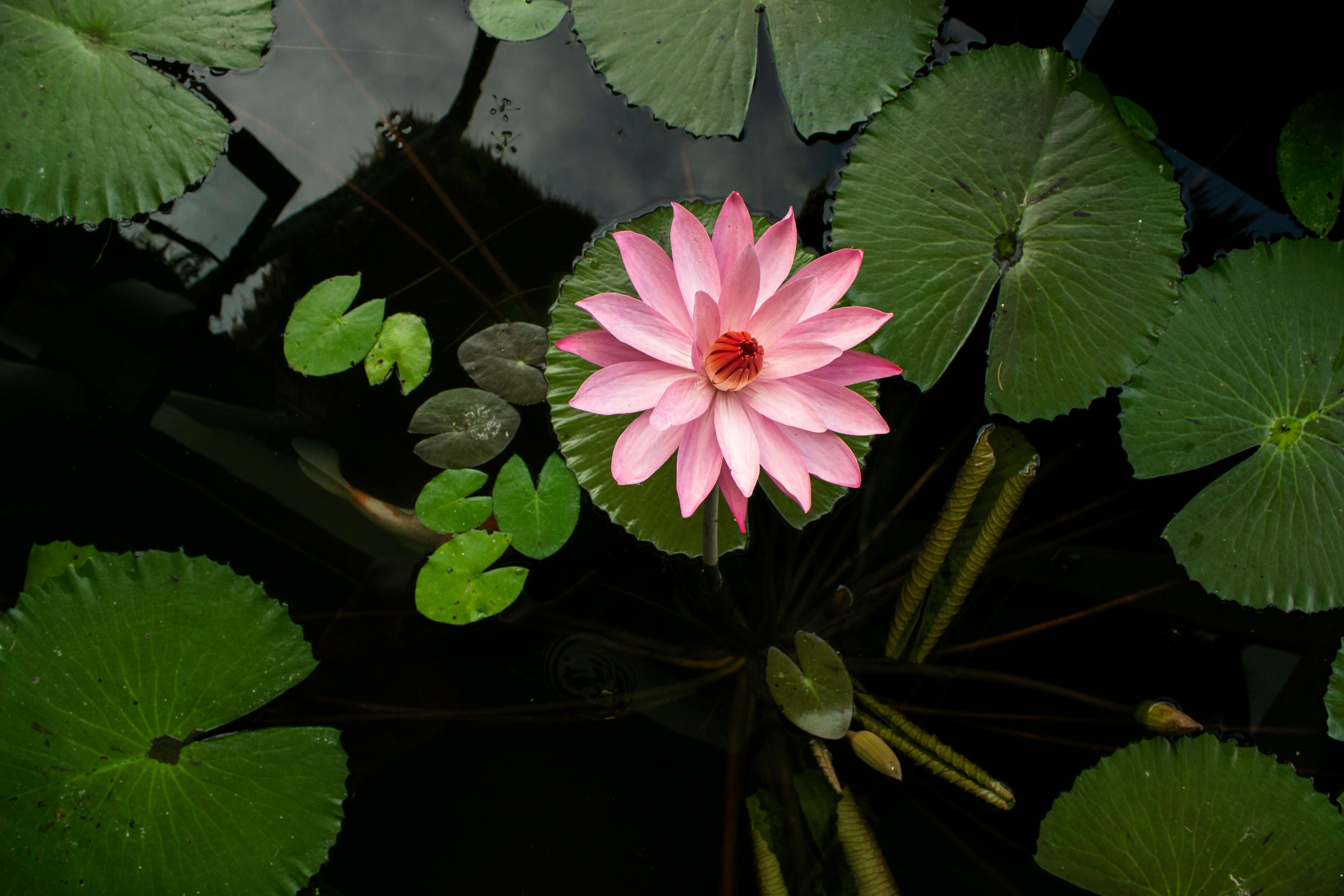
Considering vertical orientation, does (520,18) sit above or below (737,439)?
above

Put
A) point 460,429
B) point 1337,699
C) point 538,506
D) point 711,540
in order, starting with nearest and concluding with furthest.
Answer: point 711,540, point 1337,699, point 538,506, point 460,429

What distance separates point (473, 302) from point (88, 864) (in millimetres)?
1592

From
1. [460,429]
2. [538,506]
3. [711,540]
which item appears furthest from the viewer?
[460,429]

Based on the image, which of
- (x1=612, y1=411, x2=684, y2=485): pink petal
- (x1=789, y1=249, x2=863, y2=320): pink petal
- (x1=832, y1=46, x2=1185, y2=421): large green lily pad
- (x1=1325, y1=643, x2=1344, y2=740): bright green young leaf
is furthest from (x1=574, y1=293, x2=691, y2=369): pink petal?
(x1=1325, y1=643, x2=1344, y2=740): bright green young leaf

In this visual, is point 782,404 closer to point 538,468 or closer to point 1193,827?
point 538,468

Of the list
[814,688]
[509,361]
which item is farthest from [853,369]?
[509,361]

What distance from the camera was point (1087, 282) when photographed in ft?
5.07

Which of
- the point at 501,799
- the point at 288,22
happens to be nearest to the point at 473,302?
the point at 288,22

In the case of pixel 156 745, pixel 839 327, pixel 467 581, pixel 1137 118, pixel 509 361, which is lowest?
pixel 156 745

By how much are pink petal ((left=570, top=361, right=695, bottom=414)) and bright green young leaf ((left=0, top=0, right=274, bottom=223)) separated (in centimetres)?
150

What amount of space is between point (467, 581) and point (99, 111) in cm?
154

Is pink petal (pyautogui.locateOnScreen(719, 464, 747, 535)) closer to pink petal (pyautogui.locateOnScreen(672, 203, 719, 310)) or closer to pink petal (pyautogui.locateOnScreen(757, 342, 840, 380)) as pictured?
pink petal (pyautogui.locateOnScreen(757, 342, 840, 380))

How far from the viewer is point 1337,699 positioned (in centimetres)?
154

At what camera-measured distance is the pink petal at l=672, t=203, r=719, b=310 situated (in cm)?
105
